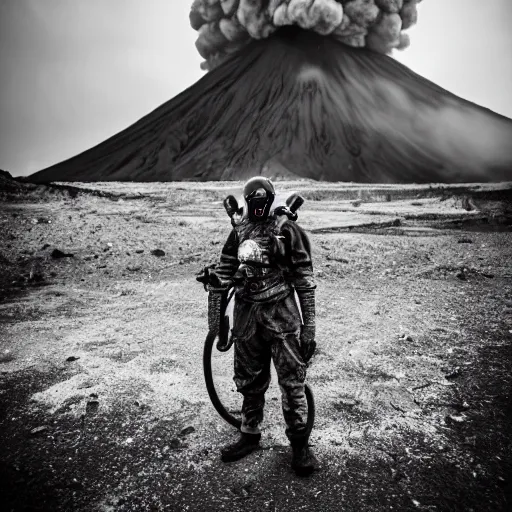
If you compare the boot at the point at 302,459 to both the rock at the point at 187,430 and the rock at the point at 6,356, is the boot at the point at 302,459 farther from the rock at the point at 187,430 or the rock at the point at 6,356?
the rock at the point at 6,356

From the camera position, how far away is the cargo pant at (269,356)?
247 centimetres

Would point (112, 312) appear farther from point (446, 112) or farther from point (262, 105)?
point (446, 112)

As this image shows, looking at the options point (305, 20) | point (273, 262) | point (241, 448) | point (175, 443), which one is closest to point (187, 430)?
point (175, 443)

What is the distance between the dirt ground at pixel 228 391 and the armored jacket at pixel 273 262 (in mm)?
1198

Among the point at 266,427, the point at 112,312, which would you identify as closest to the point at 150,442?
the point at 266,427

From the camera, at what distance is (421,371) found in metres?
3.73

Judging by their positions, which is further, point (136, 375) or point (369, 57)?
point (369, 57)

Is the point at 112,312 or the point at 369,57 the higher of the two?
the point at 369,57

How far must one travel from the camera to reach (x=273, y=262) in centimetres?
253

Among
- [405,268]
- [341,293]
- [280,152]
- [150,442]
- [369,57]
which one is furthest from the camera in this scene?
[369,57]

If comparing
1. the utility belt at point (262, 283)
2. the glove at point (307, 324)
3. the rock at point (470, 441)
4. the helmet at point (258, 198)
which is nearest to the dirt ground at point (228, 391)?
the rock at point (470, 441)

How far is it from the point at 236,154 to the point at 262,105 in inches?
647

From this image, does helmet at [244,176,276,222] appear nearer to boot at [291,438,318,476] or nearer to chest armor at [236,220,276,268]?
chest armor at [236,220,276,268]

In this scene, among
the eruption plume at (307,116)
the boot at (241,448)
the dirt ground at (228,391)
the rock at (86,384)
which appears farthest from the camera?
the eruption plume at (307,116)
